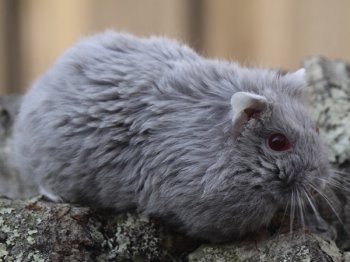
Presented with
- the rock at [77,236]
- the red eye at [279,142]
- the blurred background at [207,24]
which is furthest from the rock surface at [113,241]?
the blurred background at [207,24]

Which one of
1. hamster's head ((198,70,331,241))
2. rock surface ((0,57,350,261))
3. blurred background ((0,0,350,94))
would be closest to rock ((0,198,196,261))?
rock surface ((0,57,350,261))

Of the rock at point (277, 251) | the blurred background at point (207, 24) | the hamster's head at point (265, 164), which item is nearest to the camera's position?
the rock at point (277, 251)

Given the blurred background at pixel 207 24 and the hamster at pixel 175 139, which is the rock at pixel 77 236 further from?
the blurred background at pixel 207 24

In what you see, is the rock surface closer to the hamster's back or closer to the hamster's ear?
the hamster's back

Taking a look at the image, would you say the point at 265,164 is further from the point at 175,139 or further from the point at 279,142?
the point at 175,139

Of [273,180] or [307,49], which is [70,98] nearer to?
[273,180]

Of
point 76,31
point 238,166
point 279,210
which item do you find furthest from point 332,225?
point 76,31

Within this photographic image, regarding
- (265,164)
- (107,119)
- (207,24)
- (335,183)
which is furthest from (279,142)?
(207,24)
